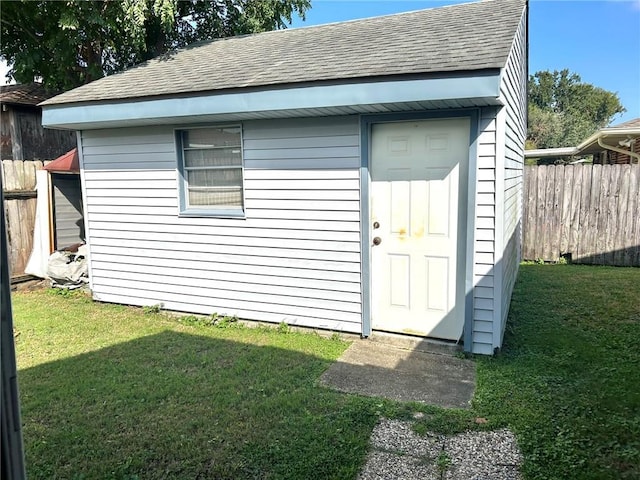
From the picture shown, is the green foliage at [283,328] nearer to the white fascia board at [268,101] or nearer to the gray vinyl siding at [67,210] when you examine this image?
the white fascia board at [268,101]

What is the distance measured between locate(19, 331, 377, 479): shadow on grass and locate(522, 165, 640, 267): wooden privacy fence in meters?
6.93

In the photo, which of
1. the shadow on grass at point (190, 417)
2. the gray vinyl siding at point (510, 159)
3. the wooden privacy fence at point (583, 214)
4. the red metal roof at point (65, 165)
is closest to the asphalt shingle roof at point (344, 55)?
the gray vinyl siding at point (510, 159)

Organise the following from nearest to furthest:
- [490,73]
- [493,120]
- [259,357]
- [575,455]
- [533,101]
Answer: [575,455]
[490,73]
[493,120]
[259,357]
[533,101]

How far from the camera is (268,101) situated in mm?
4914

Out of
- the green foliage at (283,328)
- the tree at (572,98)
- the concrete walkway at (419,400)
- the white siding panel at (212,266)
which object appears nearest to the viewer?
the concrete walkway at (419,400)

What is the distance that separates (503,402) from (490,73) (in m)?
2.70

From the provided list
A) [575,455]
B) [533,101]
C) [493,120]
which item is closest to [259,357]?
[575,455]

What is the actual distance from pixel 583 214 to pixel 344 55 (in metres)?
6.50

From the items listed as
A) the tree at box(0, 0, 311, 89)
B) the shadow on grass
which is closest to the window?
the shadow on grass

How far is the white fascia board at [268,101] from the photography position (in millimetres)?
4125

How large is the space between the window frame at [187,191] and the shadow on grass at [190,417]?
5.91ft

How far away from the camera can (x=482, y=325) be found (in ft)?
15.4

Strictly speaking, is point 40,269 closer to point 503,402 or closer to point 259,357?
point 259,357

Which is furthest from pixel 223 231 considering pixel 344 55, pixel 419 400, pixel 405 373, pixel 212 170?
pixel 419 400
